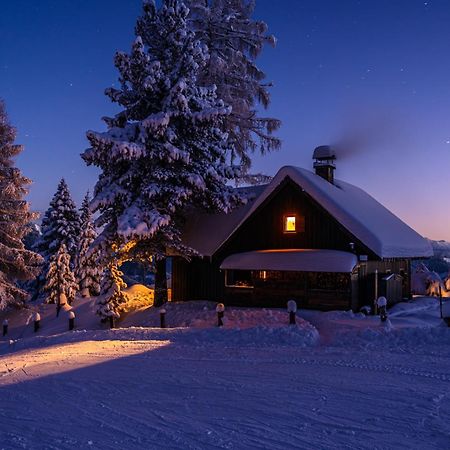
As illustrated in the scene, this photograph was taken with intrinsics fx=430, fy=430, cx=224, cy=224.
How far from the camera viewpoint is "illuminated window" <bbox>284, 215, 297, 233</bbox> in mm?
20117

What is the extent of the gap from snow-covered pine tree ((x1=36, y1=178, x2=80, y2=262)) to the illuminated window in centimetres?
2110

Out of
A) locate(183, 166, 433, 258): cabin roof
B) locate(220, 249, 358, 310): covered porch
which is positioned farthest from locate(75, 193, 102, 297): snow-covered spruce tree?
locate(220, 249, 358, 310): covered porch

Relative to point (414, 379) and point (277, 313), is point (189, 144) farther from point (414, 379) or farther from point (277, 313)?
point (414, 379)

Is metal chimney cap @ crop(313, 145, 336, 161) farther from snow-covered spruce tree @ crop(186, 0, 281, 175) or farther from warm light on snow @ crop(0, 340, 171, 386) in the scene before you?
warm light on snow @ crop(0, 340, 171, 386)

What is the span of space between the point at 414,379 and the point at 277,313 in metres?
9.81

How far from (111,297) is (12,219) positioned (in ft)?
32.0

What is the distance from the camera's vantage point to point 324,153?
2300 cm

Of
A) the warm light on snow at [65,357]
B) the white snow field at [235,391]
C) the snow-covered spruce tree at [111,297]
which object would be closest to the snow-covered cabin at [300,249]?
the snow-covered spruce tree at [111,297]

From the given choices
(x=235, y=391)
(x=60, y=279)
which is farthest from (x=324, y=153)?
(x=60, y=279)

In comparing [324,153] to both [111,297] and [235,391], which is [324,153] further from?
[235,391]

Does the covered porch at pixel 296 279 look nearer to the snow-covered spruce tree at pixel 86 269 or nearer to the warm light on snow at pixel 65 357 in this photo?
the warm light on snow at pixel 65 357

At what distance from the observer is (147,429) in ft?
18.1

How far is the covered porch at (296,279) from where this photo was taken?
17.9m

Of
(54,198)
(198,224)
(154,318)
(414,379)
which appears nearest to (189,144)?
(198,224)
